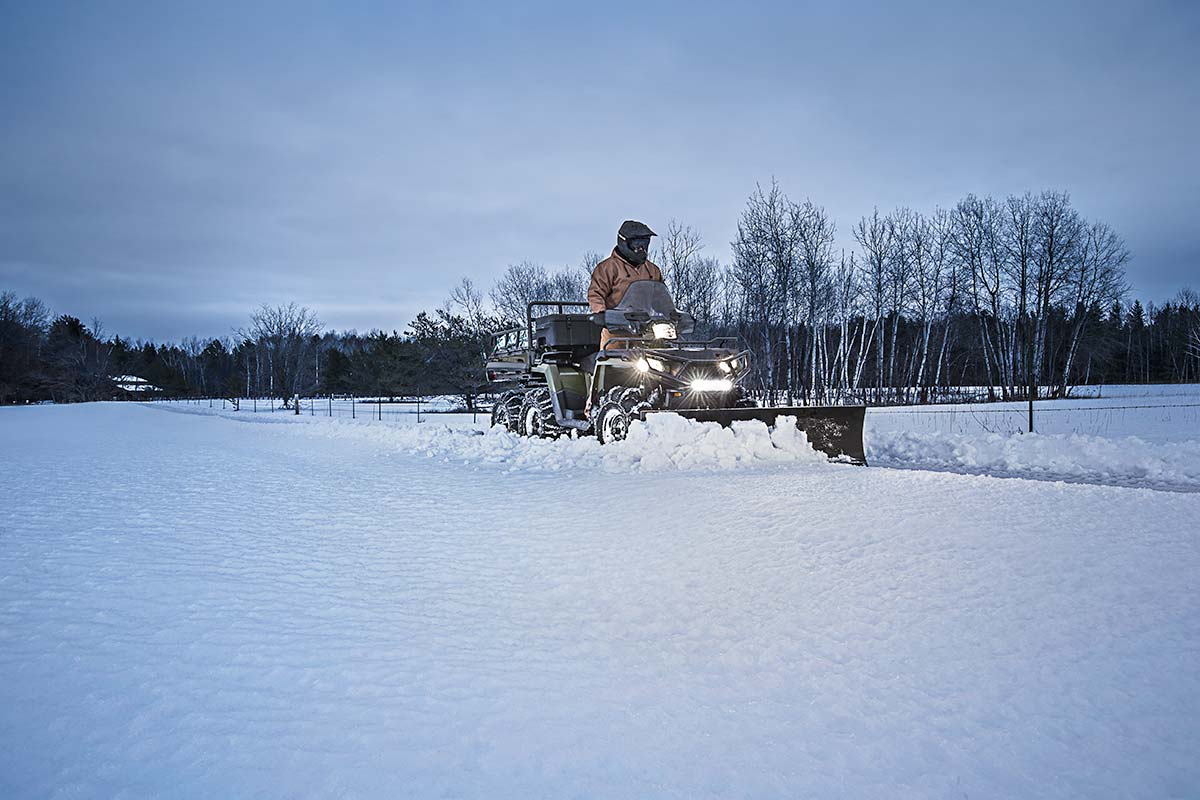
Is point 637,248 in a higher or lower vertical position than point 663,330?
higher

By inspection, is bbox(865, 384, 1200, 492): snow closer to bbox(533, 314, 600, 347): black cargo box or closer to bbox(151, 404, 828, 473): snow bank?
bbox(151, 404, 828, 473): snow bank

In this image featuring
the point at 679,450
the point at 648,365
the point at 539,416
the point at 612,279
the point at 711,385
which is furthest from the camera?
the point at 539,416

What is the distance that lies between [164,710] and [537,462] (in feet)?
21.7

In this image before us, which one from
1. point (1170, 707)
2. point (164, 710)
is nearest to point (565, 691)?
point (164, 710)

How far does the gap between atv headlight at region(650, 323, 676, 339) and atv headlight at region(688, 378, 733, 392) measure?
2.33 ft

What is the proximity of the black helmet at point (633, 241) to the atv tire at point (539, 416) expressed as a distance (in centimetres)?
271

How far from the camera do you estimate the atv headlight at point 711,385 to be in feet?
29.8

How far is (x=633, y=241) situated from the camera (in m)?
10.2

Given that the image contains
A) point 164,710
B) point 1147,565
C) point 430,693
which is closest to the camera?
point 164,710

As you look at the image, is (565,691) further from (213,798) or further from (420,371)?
(420,371)

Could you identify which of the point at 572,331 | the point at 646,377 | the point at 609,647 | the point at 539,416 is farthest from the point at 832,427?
the point at 609,647

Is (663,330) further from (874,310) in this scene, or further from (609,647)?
(874,310)

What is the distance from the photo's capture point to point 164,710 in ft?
6.81

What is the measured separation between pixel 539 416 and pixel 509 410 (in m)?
1.56
